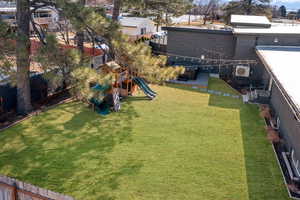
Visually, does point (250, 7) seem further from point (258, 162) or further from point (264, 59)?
point (258, 162)

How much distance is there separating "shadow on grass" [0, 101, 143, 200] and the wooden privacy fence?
212 centimetres

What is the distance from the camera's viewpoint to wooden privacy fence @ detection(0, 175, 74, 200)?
4.57 meters

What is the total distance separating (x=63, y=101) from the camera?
13617mm

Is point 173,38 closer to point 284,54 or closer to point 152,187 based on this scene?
point 284,54

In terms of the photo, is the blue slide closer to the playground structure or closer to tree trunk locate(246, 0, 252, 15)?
the playground structure

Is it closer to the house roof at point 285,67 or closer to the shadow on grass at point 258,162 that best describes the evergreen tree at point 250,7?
the house roof at point 285,67

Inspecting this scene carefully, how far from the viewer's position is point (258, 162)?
27.8ft

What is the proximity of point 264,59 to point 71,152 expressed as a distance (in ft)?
31.4

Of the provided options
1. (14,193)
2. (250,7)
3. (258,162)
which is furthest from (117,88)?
(250,7)

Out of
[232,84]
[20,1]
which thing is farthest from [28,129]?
[232,84]

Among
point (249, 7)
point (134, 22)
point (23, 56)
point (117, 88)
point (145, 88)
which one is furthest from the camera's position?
point (249, 7)

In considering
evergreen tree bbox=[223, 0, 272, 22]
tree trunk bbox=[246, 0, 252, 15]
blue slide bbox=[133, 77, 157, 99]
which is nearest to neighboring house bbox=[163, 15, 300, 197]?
blue slide bbox=[133, 77, 157, 99]

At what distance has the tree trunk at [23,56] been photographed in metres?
9.17

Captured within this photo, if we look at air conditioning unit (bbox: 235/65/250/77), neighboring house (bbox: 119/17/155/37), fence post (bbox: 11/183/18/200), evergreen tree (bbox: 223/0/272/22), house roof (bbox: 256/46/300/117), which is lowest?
fence post (bbox: 11/183/18/200)
